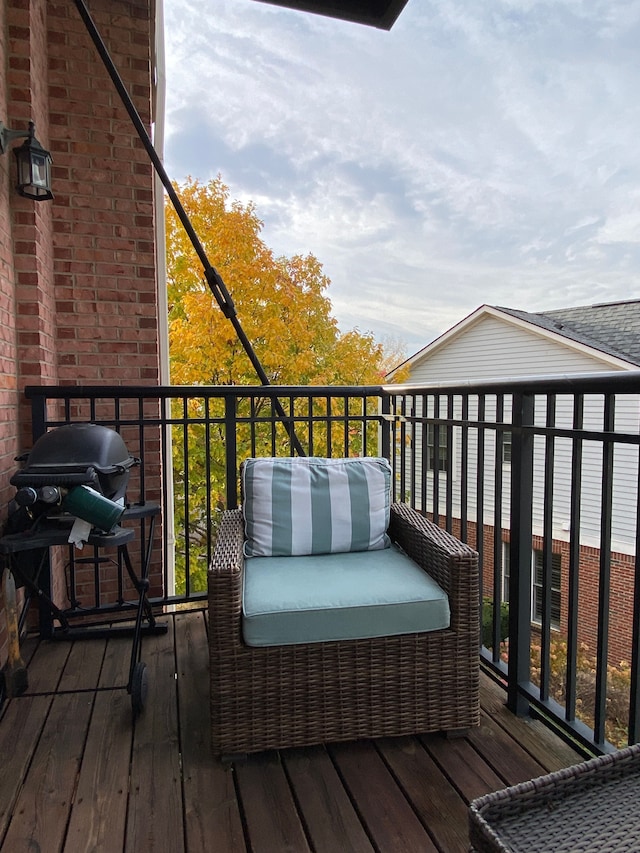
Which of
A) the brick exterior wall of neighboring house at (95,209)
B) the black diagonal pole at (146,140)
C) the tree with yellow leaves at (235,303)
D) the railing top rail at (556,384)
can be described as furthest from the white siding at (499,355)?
the railing top rail at (556,384)

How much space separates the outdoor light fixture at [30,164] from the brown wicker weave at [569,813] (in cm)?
264

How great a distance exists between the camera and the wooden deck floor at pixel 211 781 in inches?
50.4

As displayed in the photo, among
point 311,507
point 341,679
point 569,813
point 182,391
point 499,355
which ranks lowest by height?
point 341,679

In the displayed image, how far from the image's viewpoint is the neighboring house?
7.80 meters

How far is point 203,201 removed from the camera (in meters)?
7.27

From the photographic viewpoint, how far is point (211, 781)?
1.47m

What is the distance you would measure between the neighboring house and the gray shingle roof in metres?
0.01

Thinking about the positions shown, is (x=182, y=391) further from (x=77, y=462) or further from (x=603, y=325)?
(x=603, y=325)

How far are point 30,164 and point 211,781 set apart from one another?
241 cm

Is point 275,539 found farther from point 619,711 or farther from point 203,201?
point 619,711

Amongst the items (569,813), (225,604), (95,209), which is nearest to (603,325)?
(95,209)

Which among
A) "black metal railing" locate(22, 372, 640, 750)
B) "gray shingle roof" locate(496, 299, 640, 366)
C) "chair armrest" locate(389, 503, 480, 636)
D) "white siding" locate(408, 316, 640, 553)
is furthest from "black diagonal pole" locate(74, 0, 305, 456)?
Result: "gray shingle roof" locate(496, 299, 640, 366)

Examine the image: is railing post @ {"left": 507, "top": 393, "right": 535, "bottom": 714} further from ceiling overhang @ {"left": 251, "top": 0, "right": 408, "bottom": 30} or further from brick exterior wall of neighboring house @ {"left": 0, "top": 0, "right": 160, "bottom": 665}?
brick exterior wall of neighboring house @ {"left": 0, "top": 0, "right": 160, "bottom": 665}

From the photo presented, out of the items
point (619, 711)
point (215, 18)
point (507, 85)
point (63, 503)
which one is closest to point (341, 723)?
point (63, 503)
